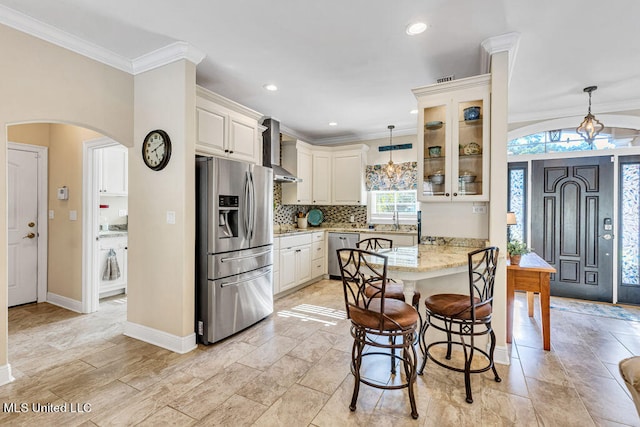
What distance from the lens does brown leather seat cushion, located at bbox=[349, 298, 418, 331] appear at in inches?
75.9

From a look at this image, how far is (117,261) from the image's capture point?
4.44 m

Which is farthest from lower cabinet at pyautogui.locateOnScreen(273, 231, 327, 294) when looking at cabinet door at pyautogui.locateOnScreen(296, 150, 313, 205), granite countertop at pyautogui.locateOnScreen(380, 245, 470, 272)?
granite countertop at pyautogui.locateOnScreen(380, 245, 470, 272)

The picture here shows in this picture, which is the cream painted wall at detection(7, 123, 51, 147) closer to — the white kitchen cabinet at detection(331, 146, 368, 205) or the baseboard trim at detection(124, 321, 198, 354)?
the baseboard trim at detection(124, 321, 198, 354)

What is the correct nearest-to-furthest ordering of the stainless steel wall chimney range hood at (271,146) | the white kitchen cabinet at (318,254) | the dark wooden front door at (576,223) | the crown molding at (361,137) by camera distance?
the dark wooden front door at (576,223) < the stainless steel wall chimney range hood at (271,146) < the white kitchen cabinet at (318,254) < the crown molding at (361,137)

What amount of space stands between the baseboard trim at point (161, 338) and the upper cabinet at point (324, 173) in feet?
10.1

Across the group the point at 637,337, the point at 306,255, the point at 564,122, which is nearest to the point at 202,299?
the point at 306,255

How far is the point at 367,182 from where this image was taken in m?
5.82

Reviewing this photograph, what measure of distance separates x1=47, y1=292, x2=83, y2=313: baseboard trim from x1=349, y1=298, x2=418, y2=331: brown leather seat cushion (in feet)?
12.0

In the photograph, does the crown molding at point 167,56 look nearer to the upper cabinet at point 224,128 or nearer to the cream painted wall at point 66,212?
the upper cabinet at point 224,128

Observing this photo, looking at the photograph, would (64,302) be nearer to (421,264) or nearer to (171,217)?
(171,217)

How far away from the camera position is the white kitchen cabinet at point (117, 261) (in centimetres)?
427

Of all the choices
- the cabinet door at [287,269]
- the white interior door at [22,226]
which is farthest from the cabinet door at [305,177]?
the white interior door at [22,226]

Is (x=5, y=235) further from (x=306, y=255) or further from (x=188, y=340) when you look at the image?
(x=306, y=255)

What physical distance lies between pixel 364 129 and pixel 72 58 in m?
4.13
